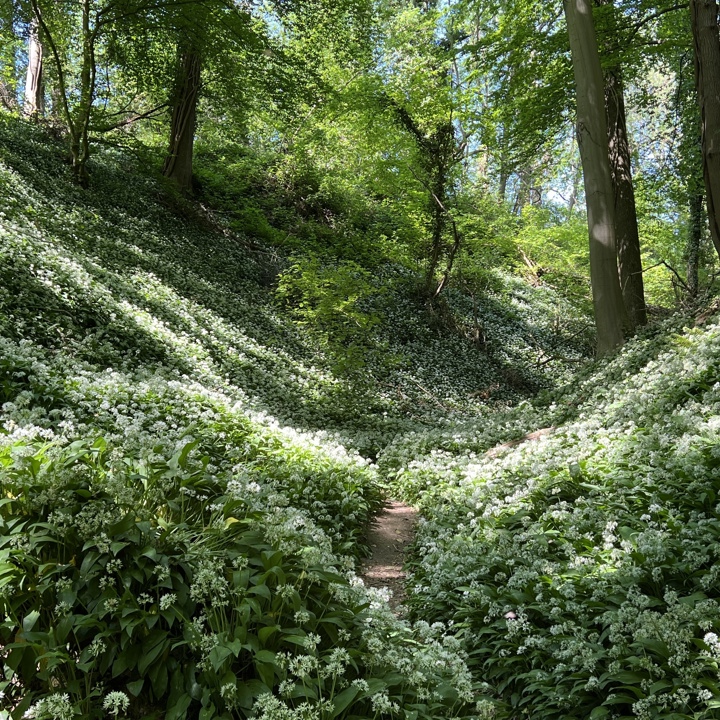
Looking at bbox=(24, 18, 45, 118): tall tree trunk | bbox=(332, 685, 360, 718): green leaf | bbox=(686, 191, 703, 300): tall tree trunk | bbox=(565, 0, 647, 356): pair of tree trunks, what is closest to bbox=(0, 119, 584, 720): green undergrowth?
bbox=(332, 685, 360, 718): green leaf

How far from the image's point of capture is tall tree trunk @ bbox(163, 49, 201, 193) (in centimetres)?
1585

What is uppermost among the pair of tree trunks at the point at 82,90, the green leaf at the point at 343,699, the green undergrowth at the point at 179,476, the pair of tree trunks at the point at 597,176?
the pair of tree trunks at the point at 82,90

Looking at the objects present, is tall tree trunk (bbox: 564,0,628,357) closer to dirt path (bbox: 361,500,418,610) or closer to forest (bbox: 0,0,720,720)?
forest (bbox: 0,0,720,720)

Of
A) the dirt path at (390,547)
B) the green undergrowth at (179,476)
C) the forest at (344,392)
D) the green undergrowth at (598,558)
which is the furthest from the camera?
the dirt path at (390,547)

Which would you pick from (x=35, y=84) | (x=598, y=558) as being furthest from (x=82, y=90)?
(x=598, y=558)

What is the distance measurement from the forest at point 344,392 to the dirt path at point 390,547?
7cm

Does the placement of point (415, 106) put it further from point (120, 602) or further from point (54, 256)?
point (120, 602)

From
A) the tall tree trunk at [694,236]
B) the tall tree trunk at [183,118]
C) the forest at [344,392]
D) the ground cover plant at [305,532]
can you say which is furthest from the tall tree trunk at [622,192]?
the tall tree trunk at [183,118]

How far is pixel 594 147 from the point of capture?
9352mm

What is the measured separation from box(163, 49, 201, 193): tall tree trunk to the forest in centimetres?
8

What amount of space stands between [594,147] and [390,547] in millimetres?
7473

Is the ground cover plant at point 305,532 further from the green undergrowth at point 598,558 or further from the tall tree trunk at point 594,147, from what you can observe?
the tall tree trunk at point 594,147

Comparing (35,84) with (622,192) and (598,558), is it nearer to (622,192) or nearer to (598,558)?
(622,192)

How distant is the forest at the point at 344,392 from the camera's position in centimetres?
255
